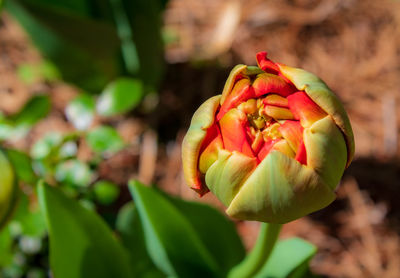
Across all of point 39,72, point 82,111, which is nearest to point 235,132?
point 82,111

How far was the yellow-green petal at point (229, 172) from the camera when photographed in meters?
0.54

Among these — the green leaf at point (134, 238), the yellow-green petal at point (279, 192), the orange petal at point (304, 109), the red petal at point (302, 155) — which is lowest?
the green leaf at point (134, 238)

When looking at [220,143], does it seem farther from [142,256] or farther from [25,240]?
[25,240]

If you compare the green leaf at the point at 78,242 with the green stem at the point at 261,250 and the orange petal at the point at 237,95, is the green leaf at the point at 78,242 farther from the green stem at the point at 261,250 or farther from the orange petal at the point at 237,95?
A: the orange petal at the point at 237,95

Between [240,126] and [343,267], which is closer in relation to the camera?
[240,126]

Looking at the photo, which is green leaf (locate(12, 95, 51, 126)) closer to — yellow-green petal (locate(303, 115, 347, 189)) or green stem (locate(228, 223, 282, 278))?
green stem (locate(228, 223, 282, 278))

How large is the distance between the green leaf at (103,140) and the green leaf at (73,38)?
0.36m

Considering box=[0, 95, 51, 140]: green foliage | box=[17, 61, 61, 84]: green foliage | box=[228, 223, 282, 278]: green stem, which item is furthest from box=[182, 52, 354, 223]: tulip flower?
box=[17, 61, 61, 84]: green foliage

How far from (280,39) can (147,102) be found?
1.64 feet

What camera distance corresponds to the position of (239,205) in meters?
0.56

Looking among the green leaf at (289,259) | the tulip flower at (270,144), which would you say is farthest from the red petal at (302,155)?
the green leaf at (289,259)

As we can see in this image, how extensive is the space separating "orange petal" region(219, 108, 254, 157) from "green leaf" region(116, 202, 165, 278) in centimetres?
56

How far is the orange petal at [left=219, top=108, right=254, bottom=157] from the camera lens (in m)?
0.56

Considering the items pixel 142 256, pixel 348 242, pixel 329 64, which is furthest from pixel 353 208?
pixel 142 256
